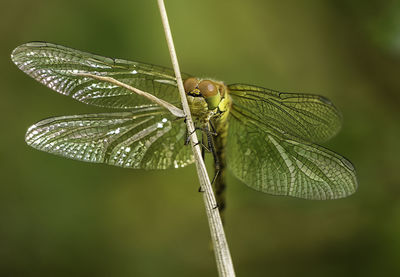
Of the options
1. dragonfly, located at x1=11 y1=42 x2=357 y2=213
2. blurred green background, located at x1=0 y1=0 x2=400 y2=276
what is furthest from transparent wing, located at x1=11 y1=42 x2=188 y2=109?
blurred green background, located at x1=0 y1=0 x2=400 y2=276

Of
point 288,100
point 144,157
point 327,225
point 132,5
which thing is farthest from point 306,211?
point 132,5

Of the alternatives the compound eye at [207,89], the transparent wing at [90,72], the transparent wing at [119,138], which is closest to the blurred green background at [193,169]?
the transparent wing at [119,138]

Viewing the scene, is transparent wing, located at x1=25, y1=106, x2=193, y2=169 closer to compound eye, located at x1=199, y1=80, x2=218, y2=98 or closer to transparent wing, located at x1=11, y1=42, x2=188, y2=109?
transparent wing, located at x1=11, y1=42, x2=188, y2=109

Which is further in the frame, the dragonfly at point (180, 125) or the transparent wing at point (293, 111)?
the transparent wing at point (293, 111)

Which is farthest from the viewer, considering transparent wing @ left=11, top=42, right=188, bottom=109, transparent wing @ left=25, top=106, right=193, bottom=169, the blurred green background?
the blurred green background

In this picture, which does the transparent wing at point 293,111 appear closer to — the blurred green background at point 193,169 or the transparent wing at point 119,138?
the transparent wing at point 119,138

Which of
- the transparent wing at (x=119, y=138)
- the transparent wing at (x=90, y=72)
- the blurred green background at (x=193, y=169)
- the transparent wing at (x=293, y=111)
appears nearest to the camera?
the transparent wing at (x=90, y=72)

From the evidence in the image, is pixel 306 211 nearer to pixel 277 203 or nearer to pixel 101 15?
pixel 277 203

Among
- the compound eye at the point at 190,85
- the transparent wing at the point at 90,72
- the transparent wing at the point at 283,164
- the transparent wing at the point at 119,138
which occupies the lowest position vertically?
the transparent wing at the point at 283,164
